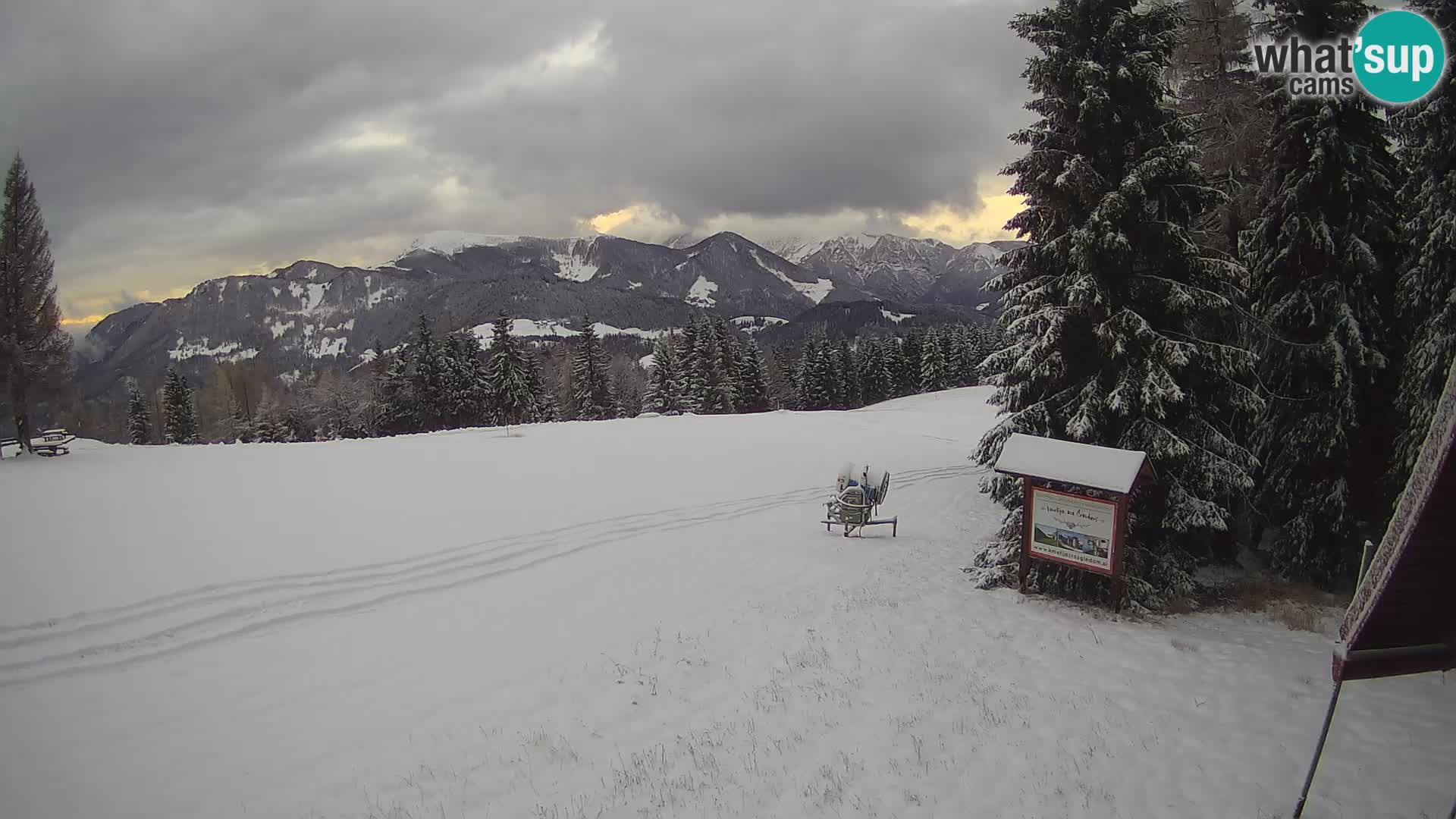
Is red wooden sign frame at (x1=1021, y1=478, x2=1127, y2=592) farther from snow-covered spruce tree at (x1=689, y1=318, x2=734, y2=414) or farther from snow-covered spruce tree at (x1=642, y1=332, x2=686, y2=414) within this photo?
snow-covered spruce tree at (x1=642, y1=332, x2=686, y2=414)

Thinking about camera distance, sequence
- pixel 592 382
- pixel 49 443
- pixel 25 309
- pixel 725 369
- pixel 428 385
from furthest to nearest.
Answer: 1. pixel 725 369
2. pixel 592 382
3. pixel 428 385
4. pixel 49 443
5. pixel 25 309

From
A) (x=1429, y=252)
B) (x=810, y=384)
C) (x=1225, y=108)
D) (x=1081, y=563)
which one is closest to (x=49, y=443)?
(x=1081, y=563)

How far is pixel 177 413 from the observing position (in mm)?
59875

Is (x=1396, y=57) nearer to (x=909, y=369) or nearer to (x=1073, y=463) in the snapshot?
(x=1073, y=463)

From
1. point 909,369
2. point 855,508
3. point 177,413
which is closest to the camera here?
point 855,508

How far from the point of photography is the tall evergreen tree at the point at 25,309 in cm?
2166

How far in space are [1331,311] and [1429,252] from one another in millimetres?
1998

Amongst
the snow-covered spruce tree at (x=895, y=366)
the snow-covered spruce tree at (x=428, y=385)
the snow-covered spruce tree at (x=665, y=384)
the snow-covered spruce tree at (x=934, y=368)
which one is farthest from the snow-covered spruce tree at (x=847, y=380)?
the snow-covered spruce tree at (x=428, y=385)

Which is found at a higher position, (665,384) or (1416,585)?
(665,384)

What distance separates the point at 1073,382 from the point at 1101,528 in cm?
298

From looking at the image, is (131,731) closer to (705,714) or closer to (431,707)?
(431,707)

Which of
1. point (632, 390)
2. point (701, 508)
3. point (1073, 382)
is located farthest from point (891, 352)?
point (1073, 382)

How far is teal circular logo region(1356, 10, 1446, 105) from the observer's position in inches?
380

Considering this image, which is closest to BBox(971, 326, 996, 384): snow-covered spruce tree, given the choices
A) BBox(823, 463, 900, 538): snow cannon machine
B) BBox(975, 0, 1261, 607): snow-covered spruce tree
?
BBox(823, 463, 900, 538): snow cannon machine
